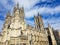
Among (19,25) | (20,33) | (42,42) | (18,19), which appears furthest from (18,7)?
(42,42)

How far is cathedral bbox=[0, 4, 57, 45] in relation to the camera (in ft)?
136

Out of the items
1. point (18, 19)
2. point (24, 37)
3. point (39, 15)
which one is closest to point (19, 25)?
point (18, 19)

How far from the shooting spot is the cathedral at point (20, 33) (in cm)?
4150

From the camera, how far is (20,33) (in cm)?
4394

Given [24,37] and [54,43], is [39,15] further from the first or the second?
[24,37]

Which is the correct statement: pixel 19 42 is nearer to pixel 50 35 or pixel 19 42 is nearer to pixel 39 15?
pixel 50 35

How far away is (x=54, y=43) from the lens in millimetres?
51562

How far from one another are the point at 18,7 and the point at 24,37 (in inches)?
619

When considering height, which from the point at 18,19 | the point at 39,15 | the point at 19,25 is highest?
the point at 39,15

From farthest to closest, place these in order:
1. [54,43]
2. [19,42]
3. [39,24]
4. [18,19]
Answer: [39,24] → [54,43] → [18,19] → [19,42]

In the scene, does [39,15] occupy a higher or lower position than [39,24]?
higher

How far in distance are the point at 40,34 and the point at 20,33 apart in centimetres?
1159

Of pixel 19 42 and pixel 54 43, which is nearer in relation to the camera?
pixel 19 42

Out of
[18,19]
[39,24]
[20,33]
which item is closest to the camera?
[20,33]
